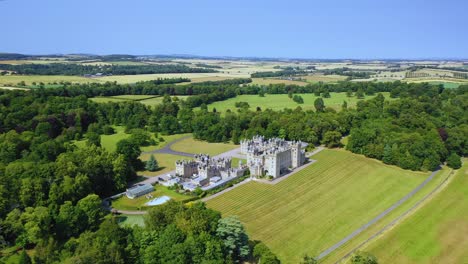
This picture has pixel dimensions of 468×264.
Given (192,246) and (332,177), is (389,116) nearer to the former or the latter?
(332,177)

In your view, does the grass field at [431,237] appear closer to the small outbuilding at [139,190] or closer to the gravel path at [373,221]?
the gravel path at [373,221]

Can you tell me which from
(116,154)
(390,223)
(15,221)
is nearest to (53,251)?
(15,221)

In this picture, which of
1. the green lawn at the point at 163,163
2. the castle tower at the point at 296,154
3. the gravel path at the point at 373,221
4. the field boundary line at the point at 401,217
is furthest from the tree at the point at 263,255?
the castle tower at the point at 296,154

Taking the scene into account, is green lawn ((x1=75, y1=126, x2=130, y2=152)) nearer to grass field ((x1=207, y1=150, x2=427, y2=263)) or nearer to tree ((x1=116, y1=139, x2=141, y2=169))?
tree ((x1=116, y1=139, x2=141, y2=169))

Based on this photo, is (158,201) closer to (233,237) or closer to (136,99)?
(233,237)

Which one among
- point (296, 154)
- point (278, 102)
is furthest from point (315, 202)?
point (278, 102)

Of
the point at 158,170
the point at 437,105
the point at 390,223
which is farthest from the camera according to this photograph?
the point at 437,105

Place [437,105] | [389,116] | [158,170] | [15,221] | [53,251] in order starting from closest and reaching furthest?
1. [53,251]
2. [15,221]
3. [158,170]
4. [389,116]
5. [437,105]

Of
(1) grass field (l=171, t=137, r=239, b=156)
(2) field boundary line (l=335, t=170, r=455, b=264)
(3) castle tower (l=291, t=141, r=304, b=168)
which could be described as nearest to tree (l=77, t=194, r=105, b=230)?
(2) field boundary line (l=335, t=170, r=455, b=264)
